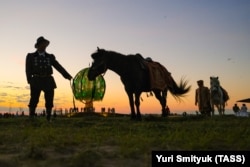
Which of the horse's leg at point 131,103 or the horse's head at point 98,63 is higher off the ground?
the horse's head at point 98,63

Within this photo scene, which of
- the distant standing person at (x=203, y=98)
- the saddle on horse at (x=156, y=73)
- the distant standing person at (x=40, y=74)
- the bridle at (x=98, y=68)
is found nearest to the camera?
the distant standing person at (x=40, y=74)

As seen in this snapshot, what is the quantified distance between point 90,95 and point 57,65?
1285cm

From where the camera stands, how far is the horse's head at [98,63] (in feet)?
42.4

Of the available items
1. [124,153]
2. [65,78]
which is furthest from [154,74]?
[124,153]

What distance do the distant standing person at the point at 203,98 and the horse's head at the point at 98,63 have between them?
712 centimetres

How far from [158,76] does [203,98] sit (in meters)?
4.96

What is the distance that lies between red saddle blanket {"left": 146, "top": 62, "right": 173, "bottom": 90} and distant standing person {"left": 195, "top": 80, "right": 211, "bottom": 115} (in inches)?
117

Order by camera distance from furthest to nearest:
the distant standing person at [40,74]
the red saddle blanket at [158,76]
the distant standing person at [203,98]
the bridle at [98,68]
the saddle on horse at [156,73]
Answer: the distant standing person at [203,98] → the red saddle blanket at [158,76] → the saddle on horse at [156,73] → the bridle at [98,68] → the distant standing person at [40,74]

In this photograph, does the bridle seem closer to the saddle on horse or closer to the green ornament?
the saddle on horse

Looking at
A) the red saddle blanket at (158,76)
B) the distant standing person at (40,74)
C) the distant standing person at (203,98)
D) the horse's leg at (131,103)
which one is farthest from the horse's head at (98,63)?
the distant standing person at (203,98)

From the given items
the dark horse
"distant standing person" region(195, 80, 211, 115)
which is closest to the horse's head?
the dark horse

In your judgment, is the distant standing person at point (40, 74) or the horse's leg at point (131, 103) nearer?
the distant standing person at point (40, 74)

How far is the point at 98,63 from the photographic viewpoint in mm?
12945

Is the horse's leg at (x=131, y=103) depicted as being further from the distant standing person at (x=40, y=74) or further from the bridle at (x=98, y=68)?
the distant standing person at (x=40, y=74)
